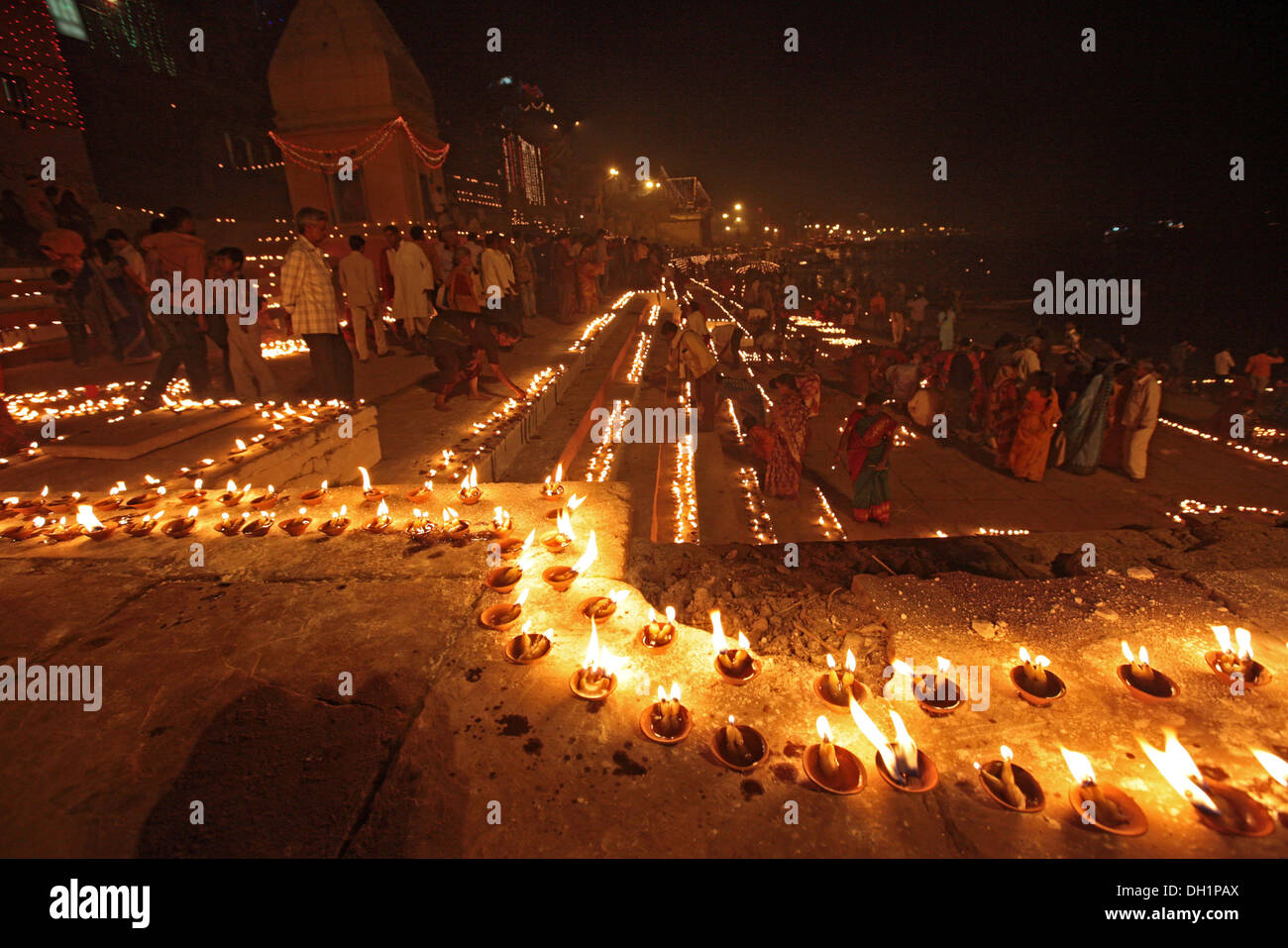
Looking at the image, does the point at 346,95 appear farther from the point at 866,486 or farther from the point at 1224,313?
the point at 1224,313

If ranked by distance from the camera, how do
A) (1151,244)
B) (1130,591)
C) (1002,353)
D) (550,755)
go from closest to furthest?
(550,755), (1130,591), (1002,353), (1151,244)

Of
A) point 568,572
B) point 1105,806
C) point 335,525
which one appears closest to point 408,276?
point 335,525

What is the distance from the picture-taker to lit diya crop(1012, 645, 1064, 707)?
8.14 ft

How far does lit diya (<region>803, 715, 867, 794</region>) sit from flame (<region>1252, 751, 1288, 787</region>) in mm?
1485

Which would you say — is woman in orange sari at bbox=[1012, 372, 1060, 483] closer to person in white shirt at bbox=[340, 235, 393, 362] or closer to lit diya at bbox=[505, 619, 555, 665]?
lit diya at bbox=[505, 619, 555, 665]

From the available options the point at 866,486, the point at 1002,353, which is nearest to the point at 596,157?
the point at 1002,353

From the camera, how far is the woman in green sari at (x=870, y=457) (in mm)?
6727

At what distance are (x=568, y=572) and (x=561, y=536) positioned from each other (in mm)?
446

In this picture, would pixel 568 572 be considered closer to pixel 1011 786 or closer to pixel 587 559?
pixel 587 559

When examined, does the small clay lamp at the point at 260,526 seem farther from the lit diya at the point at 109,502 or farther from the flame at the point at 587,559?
the flame at the point at 587,559

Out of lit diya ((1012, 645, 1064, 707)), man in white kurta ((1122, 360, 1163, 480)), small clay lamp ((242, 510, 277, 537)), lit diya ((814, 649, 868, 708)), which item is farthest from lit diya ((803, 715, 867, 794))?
man in white kurta ((1122, 360, 1163, 480))

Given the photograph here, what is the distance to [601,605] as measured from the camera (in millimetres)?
2984

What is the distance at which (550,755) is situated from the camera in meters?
2.16

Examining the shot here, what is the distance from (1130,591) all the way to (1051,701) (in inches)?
58.3
